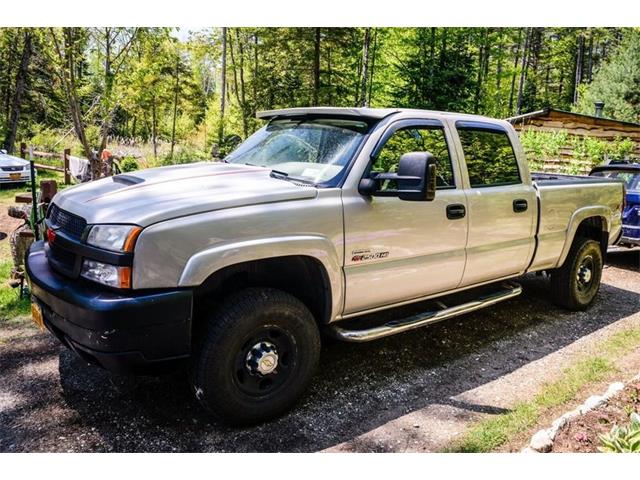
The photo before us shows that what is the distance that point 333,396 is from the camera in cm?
371

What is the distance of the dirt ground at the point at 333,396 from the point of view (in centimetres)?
312

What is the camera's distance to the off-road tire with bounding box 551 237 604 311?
5621 mm

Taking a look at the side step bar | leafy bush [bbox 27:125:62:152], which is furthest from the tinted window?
leafy bush [bbox 27:125:62:152]

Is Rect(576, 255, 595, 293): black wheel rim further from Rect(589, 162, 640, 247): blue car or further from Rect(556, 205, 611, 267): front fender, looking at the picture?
Rect(589, 162, 640, 247): blue car

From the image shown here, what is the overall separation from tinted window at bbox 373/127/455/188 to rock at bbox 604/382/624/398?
1853 mm

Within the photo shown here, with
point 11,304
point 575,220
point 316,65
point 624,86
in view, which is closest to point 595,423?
point 575,220

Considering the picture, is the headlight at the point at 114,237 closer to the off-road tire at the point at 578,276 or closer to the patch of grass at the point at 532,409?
the patch of grass at the point at 532,409

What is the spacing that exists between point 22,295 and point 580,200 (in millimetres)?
5821

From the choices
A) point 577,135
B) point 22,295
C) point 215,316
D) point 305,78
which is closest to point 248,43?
point 305,78

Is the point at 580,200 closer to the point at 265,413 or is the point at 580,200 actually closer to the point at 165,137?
the point at 265,413

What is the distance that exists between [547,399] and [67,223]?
11.4 feet

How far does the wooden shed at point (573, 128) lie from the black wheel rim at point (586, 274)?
36.7ft

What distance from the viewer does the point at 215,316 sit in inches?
120

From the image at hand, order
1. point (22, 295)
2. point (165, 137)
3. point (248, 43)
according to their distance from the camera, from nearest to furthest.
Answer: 1. point (22, 295)
2. point (248, 43)
3. point (165, 137)
